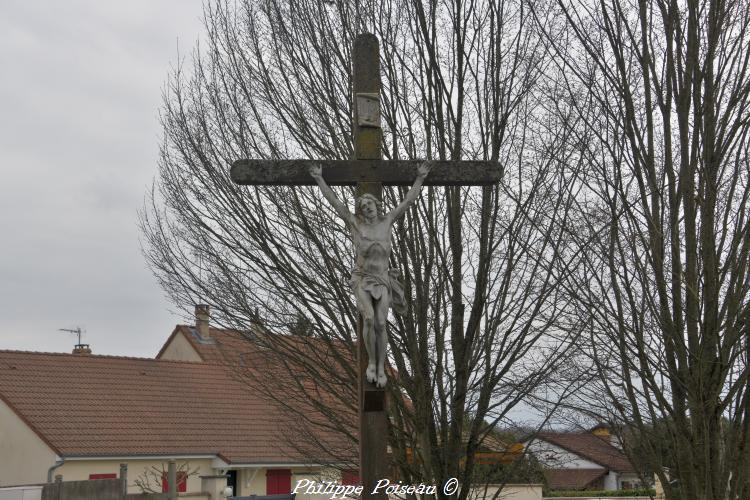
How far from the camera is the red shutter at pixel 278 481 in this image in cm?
2308

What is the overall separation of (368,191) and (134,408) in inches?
738

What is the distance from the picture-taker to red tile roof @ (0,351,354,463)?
837 inches

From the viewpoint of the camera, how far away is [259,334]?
9.92 metres

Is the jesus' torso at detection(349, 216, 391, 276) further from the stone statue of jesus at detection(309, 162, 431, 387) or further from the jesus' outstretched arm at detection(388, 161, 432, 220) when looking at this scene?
the jesus' outstretched arm at detection(388, 161, 432, 220)

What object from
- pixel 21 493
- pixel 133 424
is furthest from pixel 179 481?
pixel 21 493

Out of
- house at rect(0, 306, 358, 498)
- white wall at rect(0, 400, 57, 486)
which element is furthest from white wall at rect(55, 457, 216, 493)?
white wall at rect(0, 400, 57, 486)

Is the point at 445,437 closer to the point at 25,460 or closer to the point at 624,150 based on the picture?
the point at 624,150

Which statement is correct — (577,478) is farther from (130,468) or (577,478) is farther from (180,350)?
(130,468)

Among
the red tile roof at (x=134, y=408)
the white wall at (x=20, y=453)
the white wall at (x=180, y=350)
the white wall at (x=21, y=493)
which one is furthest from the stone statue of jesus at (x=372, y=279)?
the white wall at (x=180, y=350)

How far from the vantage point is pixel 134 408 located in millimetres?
23250

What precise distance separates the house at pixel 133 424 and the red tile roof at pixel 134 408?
25 mm

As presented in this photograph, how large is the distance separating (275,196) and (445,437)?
283cm

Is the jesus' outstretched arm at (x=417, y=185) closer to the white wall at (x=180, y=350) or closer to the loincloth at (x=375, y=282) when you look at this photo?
the loincloth at (x=375, y=282)

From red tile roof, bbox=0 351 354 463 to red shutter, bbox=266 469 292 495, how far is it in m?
0.39
